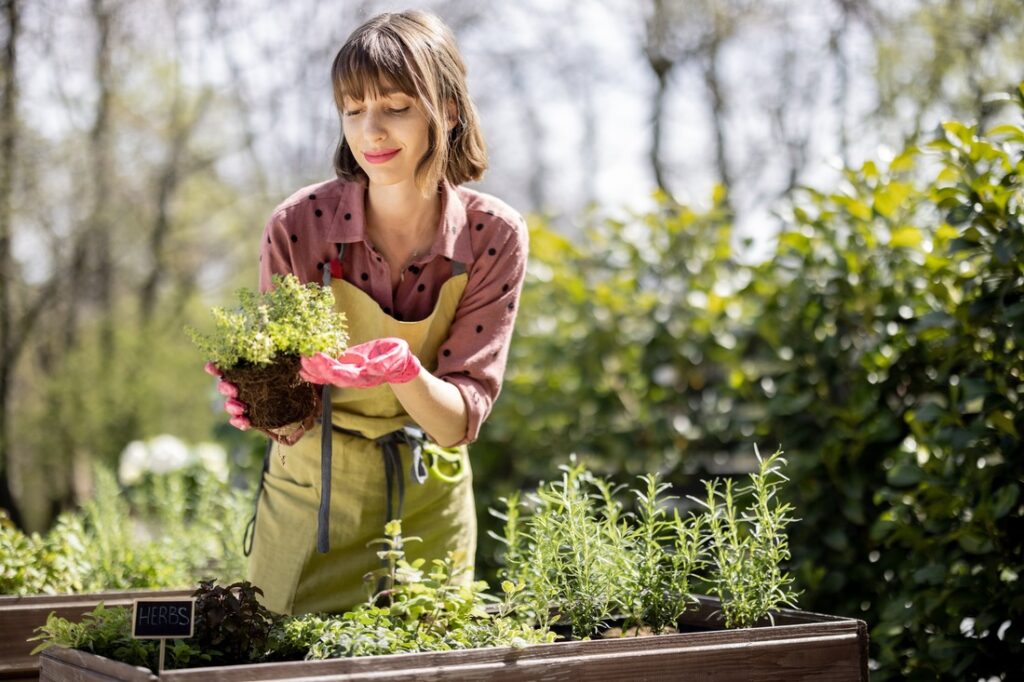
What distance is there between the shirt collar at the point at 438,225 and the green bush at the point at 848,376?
116cm

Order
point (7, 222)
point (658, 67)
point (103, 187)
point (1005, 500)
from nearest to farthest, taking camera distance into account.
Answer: point (1005, 500) → point (7, 222) → point (658, 67) → point (103, 187)

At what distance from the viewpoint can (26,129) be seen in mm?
8289

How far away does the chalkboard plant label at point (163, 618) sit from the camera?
148 cm

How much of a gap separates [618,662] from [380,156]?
91 cm

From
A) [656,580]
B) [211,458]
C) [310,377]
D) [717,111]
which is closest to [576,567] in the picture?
[656,580]

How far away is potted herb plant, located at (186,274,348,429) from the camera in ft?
5.63

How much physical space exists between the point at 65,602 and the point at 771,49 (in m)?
7.88

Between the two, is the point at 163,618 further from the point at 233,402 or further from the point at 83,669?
the point at 233,402

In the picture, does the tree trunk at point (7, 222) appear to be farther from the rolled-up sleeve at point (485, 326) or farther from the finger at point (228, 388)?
the finger at point (228, 388)

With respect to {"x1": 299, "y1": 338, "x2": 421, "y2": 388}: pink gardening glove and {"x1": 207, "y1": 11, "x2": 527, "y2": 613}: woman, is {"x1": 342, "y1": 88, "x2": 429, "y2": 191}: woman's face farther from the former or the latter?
{"x1": 299, "y1": 338, "x2": 421, "y2": 388}: pink gardening glove

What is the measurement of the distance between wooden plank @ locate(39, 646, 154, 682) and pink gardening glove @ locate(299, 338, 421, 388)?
1.60 feet

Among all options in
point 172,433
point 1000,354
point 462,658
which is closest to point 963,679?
point 1000,354

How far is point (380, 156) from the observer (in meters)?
1.89

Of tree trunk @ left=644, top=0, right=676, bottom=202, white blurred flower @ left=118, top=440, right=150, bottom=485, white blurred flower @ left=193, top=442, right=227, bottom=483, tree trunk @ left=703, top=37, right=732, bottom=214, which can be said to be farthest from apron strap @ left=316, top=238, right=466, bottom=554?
tree trunk @ left=703, top=37, right=732, bottom=214
